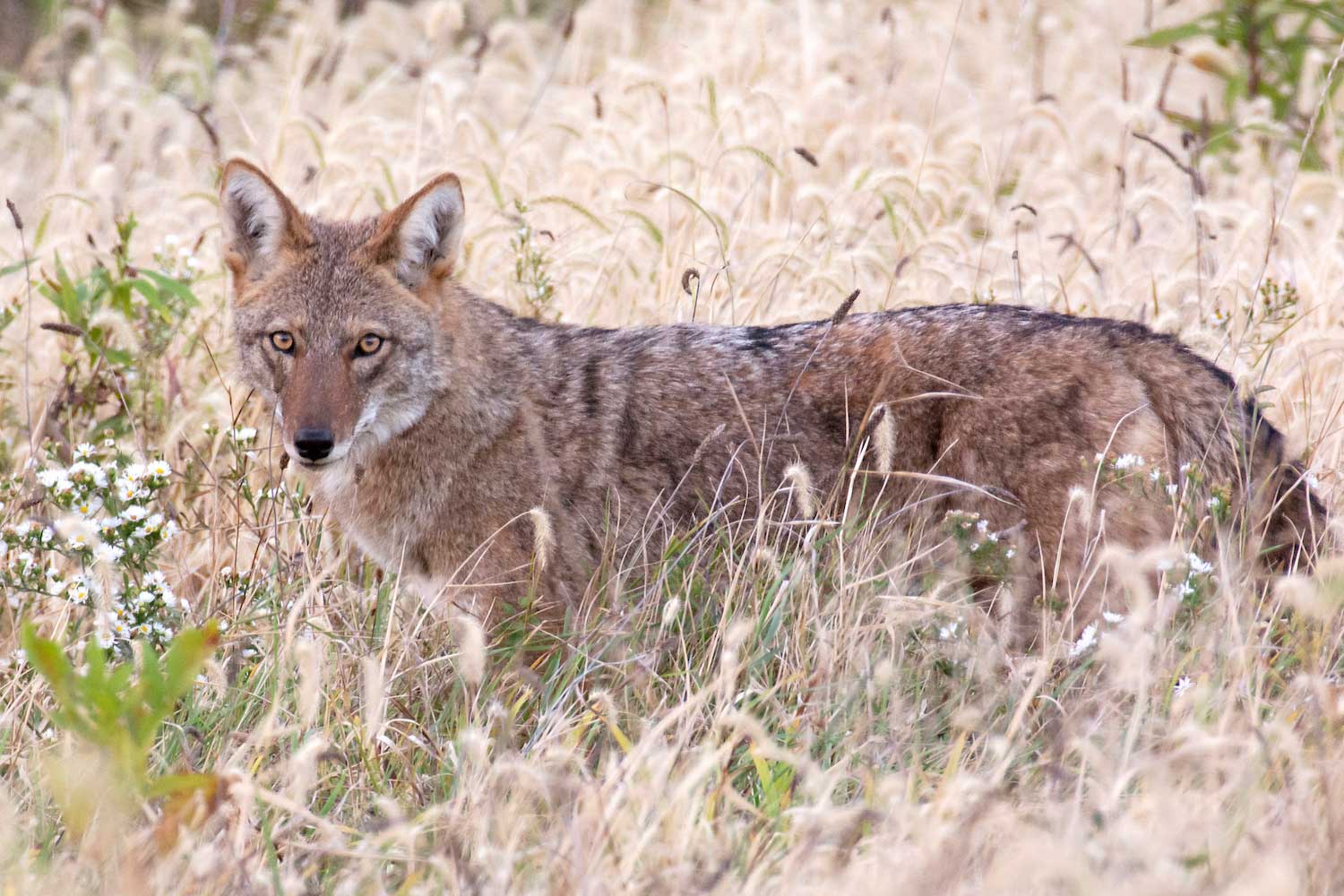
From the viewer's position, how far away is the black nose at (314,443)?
435cm

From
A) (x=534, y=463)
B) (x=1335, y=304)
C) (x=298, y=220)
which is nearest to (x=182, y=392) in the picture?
(x=298, y=220)

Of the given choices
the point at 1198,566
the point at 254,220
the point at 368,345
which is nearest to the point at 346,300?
the point at 368,345

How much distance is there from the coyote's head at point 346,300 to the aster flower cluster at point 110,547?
51 centimetres

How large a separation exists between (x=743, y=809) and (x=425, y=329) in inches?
81.8

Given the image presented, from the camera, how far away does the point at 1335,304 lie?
21.6 feet

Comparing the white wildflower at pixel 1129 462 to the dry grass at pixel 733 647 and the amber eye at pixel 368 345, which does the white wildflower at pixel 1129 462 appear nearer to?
the dry grass at pixel 733 647

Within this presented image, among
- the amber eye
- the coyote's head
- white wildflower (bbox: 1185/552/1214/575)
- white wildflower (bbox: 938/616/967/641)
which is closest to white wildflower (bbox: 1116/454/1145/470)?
white wildflower (bbox: 1185/552/1214/575)

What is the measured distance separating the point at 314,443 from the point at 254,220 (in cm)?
96

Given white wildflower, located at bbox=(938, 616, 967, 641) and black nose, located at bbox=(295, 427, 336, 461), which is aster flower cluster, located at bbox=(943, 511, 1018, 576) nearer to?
white wildflower, located at bbox=(938, 616, 967, 641)

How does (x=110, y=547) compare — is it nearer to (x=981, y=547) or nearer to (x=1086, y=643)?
(x=981, y=547)

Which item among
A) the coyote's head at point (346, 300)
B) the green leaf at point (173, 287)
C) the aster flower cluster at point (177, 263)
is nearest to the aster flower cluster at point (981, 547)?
the coyote's head at point (346, 300)

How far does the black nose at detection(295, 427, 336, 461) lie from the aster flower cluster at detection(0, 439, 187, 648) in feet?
1.48

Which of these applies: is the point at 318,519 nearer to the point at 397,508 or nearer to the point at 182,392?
the point at 397,508

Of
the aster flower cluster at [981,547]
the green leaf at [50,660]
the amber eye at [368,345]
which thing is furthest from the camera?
the amber eye at [368,345]
